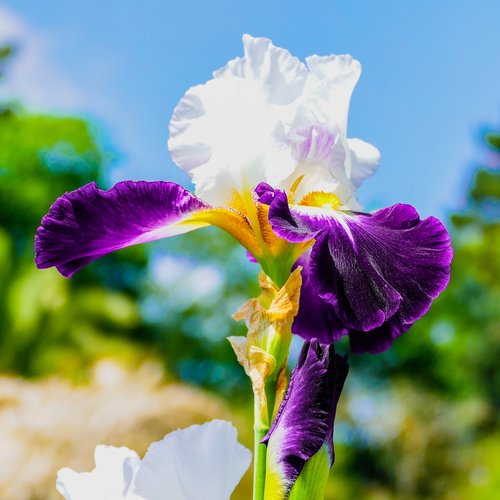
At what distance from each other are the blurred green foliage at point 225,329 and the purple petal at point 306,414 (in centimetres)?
722

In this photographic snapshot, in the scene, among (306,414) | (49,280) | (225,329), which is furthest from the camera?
(225,329)

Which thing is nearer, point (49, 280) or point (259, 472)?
point (259, 472)

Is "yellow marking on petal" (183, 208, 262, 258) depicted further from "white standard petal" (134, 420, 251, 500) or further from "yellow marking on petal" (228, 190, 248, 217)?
"white standard petal" (134, 420, 251, 500)

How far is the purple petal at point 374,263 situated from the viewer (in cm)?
51

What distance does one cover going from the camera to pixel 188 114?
1.98 feet

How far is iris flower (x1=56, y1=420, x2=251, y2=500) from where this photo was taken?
0.55 metres

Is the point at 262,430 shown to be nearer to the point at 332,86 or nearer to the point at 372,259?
the point at 372,259

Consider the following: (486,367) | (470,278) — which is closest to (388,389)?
(486,367)

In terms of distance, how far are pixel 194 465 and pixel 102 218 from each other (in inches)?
7.3

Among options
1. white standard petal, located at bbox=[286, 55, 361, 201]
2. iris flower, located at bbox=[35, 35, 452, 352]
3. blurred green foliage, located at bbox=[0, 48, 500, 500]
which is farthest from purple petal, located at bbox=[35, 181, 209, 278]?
blurred green foliage, located at bbox=[0, 48, 500, 500]

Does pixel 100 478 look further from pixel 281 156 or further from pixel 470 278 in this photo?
pixel 470 278

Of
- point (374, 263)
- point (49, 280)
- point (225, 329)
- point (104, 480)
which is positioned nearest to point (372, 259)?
point (374, 263)

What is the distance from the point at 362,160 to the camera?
0.67 m

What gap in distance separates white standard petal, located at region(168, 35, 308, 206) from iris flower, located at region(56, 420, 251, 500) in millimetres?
174
